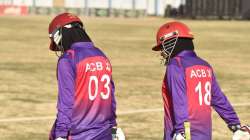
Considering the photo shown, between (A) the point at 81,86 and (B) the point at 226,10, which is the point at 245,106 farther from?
(B) the point at 226,10

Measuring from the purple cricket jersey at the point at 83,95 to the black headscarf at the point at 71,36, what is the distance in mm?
53

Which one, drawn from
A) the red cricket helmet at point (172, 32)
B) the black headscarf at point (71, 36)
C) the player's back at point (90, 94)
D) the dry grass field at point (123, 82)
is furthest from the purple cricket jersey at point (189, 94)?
the dry grass field at point (123, 82)

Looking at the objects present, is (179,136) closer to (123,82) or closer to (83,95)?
(83,95)

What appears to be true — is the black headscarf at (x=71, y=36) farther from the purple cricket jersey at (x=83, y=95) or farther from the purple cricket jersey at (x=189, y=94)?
the purple cricket jersey at (x=189, y=94)

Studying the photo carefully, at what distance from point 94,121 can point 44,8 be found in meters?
82.9

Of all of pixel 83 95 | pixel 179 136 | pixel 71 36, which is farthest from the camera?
pixel 71 36

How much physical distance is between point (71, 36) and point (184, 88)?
1.28 m

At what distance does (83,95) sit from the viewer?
6.35 m

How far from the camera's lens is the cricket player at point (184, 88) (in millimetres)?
6074

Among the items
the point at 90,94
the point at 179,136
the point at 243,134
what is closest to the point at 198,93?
the point at 179,136

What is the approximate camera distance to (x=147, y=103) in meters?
16.2

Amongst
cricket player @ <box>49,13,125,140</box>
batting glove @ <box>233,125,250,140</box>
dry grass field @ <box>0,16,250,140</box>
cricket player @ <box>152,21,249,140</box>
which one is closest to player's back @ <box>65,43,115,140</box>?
cricket player @ <box>49,13,125,140</box>

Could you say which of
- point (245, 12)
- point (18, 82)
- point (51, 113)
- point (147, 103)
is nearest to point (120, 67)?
point (18, 82)

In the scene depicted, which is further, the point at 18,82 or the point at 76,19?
the point at 18,82
